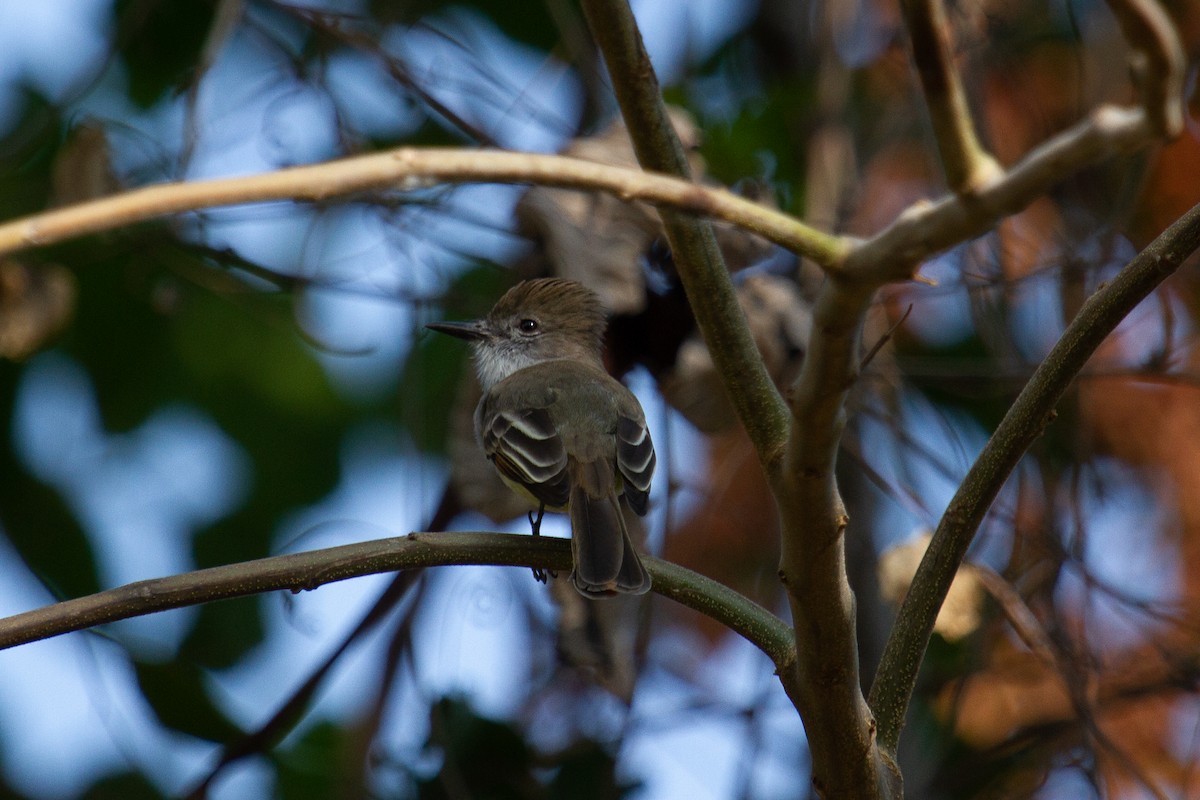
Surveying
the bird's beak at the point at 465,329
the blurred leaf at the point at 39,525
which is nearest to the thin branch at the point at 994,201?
the bird's beak at the point at 465,329

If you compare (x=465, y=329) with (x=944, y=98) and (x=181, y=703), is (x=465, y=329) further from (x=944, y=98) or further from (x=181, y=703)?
(x=944, y=98)

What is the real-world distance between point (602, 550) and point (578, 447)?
65 cm

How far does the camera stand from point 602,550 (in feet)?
9.79

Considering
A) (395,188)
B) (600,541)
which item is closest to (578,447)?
(600,541)

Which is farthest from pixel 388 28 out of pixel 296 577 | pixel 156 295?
pixel 296 577

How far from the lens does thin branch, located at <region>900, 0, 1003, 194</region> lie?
1.29 m

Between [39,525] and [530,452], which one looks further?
[39,525]

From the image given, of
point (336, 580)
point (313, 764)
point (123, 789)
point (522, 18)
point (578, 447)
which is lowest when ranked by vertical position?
point (336, 580)

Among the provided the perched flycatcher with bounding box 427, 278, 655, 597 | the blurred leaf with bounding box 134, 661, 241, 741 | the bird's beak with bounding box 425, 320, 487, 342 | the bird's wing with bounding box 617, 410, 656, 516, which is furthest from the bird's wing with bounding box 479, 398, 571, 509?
the blurred leaf with bounding box 134, 661, 241, 741

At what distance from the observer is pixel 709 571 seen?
538 centimetres

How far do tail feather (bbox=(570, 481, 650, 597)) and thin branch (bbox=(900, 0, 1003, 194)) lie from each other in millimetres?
1437

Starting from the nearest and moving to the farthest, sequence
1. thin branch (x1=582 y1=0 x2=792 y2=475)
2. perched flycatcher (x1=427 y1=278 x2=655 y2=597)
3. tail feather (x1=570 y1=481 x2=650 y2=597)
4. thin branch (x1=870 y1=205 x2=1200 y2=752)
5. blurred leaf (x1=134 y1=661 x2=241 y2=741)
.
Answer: thin branch (x1=582 y1=0 x2=792 y2=475), thin branch (x1=870 y1=205 x2=1200 y2=752), tail feather (x1=570 y1=481 x2=650 y2=597), perched flycatcher (x1=427 y1=278 x2=655 y2=597), blurred leaf (x1=134 y1=661 x2=241 y2=741)

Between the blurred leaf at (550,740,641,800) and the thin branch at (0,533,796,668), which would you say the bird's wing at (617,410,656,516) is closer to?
the thin branch at (0,533,796,668)

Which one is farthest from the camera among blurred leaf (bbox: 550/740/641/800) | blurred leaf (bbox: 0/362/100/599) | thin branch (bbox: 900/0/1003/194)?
blurred leaf (bbox: 0/362/100/599)
